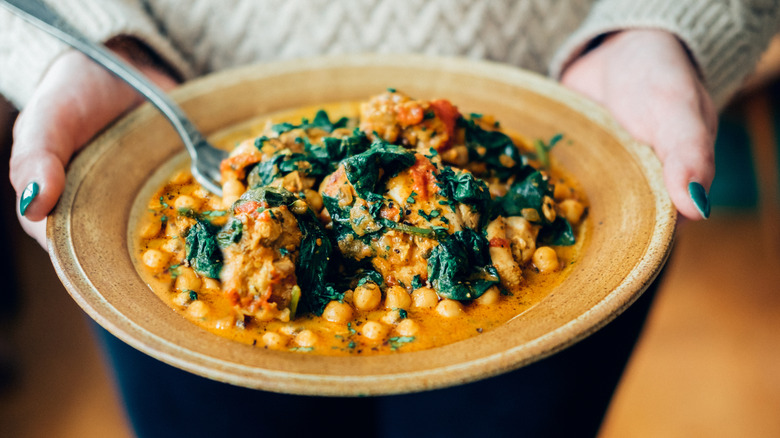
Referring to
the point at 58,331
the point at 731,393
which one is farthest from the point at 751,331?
the point at 58,331

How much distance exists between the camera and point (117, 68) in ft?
13.2

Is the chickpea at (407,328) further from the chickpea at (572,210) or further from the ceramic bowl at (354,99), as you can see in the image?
the chickpea at (572,210)

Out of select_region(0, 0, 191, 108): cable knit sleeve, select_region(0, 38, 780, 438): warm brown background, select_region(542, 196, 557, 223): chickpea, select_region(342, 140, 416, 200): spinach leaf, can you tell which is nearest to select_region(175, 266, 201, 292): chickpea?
select_region(342, 140, 416, 200): spinach leaf

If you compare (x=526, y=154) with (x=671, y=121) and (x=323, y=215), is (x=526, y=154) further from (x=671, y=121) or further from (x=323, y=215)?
(x=323, y=215)

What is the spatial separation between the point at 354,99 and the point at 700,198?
248cm

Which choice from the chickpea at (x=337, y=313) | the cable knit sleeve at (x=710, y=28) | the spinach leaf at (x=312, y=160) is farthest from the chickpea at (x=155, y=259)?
the cable knit sleeve at (x=710, y=28)

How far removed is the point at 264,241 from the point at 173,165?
135 centimetres

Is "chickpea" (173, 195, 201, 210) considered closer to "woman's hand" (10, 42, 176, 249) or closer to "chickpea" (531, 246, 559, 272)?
"woman's hand" (10, 42, 176, 249)

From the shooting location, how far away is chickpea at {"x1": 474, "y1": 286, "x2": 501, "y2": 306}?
3.01 meters

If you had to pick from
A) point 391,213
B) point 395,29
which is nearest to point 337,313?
point 391,213

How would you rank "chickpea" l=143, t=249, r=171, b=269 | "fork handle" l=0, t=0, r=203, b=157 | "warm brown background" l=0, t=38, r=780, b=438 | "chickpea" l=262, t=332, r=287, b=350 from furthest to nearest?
"warm brown background" l=0, t=38, r=780, b=438 → "fork handle" l=0, t=0, r=203, b=157 → "chickpea" l=143, t=249, r=171, b=269 → "chickpea" l=262, t=332, r=287, b=350

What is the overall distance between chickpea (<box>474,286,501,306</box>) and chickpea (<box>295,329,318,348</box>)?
2.69ft

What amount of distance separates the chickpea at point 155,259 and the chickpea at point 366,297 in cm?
100

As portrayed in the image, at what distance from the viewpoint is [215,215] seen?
3371 mm
